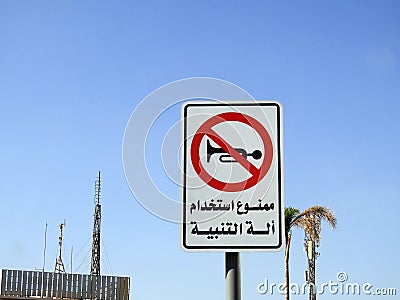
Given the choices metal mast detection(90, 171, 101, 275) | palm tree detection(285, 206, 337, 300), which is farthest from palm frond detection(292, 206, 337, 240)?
metal mast detection(90, 171, 101, 275)

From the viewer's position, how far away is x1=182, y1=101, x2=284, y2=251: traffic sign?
340cm

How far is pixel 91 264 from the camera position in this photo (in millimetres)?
44656

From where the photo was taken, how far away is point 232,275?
11.4 feet

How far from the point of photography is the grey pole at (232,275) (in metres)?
3.44

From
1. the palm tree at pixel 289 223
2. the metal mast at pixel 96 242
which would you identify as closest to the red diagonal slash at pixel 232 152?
the palm tree at pixel 289 223

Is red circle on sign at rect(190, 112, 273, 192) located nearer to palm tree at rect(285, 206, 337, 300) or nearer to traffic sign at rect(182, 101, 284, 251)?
traffic sign at rect(182, 101, 284, 251)

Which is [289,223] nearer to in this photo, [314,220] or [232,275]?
[314,220]

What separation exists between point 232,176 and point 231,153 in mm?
109

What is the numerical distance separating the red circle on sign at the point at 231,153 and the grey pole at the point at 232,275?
0.30 meters

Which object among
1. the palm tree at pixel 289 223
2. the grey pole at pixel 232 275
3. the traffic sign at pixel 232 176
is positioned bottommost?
the grey pole at pixel 232 275

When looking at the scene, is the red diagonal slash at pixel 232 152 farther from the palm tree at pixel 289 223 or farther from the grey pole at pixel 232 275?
the palm tree at pixel 289 223

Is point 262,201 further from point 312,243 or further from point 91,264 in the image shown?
point 91,264

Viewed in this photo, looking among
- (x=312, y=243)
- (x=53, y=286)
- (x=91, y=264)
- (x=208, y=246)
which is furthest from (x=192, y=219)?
(x=91, y=264)

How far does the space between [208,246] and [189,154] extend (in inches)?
16.6
